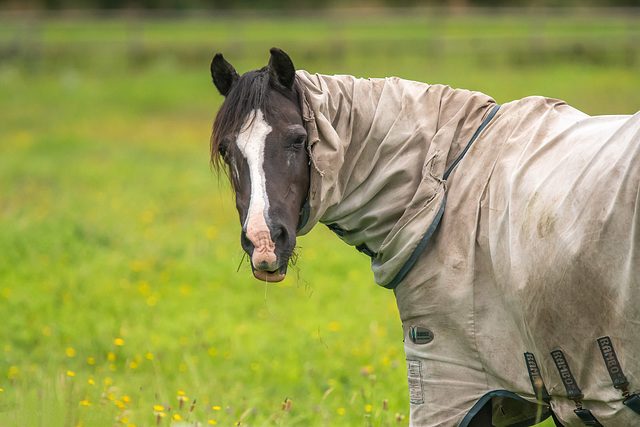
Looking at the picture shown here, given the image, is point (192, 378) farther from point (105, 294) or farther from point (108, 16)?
point (108, 16)

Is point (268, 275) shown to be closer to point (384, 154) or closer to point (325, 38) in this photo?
point (384, 154)

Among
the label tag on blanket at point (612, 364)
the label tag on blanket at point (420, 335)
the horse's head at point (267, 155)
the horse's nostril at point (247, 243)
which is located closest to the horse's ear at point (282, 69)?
the horse's head at point (267, 155)

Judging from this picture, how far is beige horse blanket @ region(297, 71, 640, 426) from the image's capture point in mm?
2287

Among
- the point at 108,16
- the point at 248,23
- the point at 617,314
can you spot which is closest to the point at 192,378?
the point at 617,314

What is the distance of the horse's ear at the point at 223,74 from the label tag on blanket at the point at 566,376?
159cm

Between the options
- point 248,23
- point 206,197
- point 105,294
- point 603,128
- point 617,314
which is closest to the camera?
point 617,314

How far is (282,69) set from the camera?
271 cm

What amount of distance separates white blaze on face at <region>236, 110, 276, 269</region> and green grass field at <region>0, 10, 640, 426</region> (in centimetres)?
31

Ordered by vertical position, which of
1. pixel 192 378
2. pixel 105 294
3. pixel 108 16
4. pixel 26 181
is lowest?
pixel 108 16

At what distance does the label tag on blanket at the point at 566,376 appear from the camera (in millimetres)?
2414

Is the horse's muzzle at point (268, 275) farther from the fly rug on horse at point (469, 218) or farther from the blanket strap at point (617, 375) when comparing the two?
the blanket strap at point (617, 375)

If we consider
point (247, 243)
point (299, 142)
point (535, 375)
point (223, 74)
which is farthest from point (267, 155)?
point (535, 375)

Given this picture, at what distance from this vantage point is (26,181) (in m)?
10.2

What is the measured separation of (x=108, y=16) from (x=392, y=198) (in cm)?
2748
